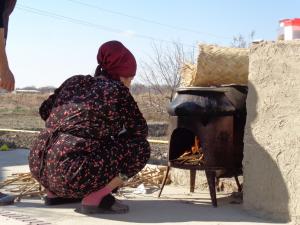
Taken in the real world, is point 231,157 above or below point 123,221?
above

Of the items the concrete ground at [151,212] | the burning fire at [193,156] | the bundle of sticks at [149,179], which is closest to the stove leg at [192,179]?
the concrete ground at [151,212]

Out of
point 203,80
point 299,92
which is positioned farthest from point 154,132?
point 299,92

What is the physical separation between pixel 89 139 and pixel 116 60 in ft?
2.14

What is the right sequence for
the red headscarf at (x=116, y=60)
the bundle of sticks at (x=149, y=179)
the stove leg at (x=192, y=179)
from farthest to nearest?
the bundle of sticks at (x=149, y=179) → the stove leg at (x=192, y=179) → the red headscarf at (x=116, y=60)

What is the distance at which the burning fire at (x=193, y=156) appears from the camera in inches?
200

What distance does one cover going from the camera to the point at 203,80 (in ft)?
17.5

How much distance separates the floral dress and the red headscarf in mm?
119

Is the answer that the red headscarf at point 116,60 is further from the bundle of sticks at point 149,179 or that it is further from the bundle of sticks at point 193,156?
the bundle of sticks at point 149,179

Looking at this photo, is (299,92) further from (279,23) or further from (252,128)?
(279,23)

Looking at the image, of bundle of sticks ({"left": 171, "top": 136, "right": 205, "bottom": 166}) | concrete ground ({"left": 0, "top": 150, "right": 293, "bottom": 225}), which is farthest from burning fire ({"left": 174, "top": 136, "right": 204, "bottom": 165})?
concrete ground ({"left": 0, "top": 150, "right": 293, "bottom": 225})

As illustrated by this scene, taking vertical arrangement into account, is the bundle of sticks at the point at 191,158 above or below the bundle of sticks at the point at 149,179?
above

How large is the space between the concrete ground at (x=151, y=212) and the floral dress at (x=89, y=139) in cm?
23

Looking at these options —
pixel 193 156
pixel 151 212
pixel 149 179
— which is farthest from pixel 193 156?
pixel 149 179

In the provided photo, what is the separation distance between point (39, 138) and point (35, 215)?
62cm
